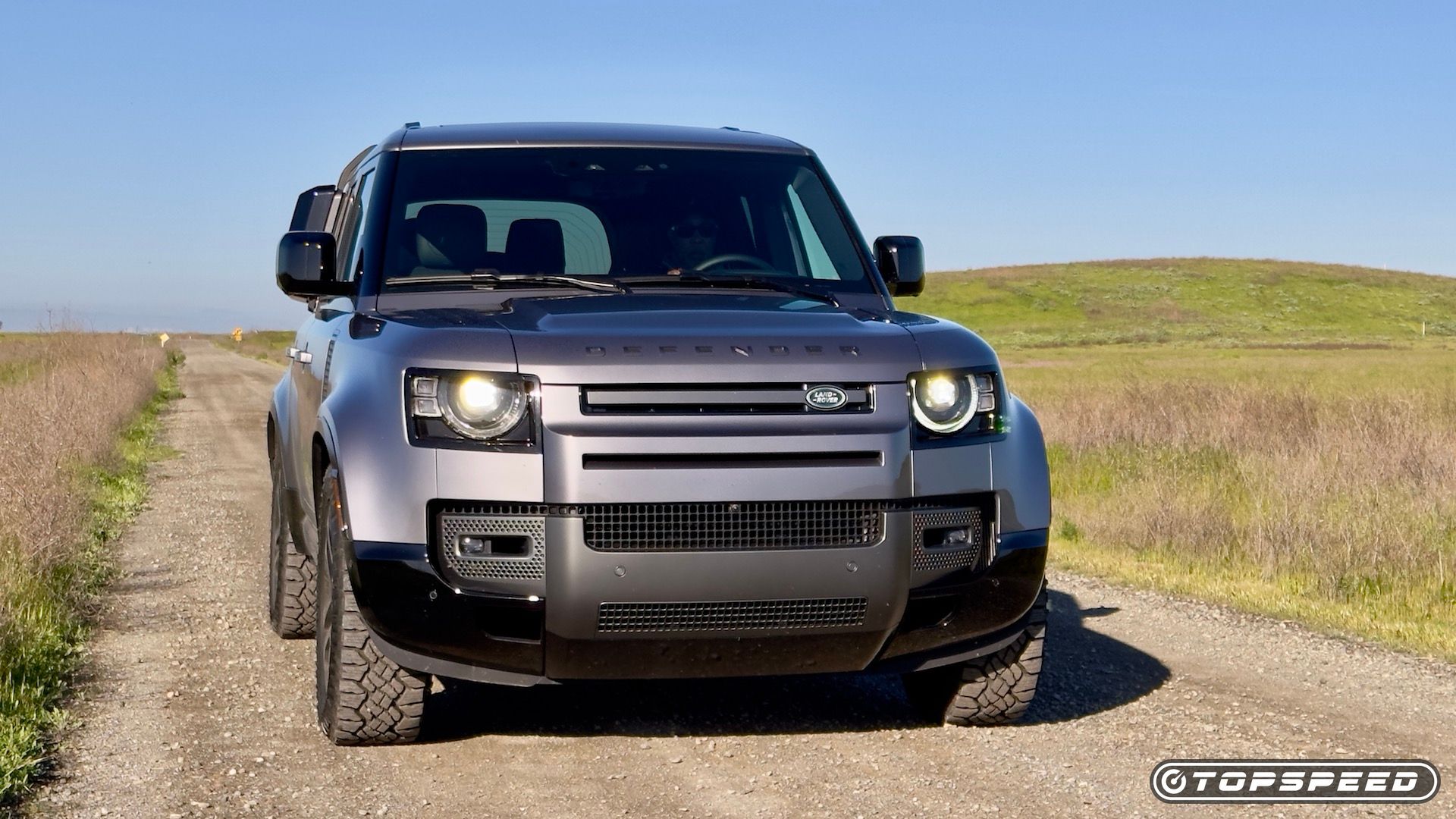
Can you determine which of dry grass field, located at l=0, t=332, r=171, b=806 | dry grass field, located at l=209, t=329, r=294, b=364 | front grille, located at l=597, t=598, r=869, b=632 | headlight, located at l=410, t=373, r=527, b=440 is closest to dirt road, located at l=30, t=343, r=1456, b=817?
dry grass field, located at l=0, t=332, r=171, b=806

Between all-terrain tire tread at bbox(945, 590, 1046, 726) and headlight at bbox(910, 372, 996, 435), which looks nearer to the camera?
headlight at bbox(910, 372, 996, 435)

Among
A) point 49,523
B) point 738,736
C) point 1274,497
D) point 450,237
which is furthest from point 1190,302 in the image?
point 738,736

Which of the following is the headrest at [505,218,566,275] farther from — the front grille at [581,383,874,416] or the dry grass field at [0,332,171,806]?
the dry grass field at [0,332,171,806]

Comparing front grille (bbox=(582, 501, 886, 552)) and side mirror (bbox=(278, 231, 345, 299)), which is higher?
side mirror (bbox=(278, 231, 345, 299))

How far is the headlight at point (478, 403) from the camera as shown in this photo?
4.37 m

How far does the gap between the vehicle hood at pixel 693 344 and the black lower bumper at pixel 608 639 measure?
636 mm

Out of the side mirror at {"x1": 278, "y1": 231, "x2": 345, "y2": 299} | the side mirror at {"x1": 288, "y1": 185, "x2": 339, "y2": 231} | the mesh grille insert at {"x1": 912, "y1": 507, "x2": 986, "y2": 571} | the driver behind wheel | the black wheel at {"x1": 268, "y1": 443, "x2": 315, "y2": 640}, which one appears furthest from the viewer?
the side mirror at {"x1": 288, "y1": 185, "x2": 339, "y2": 231}

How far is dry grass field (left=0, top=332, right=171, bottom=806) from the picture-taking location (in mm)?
5434

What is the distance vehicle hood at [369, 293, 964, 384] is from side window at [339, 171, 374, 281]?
107 cm

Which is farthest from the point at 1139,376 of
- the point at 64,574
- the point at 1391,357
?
the point at 64,574

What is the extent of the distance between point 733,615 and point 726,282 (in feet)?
4.85

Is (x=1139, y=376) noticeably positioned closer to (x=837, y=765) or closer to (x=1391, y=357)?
(x=1391, y=357)

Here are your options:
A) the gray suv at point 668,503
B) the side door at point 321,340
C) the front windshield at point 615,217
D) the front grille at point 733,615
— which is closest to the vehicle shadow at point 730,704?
the gray suv at point 668,503

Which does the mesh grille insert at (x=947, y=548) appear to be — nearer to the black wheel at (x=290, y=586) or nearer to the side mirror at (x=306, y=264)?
the side mirror at (x=306, y=264)
